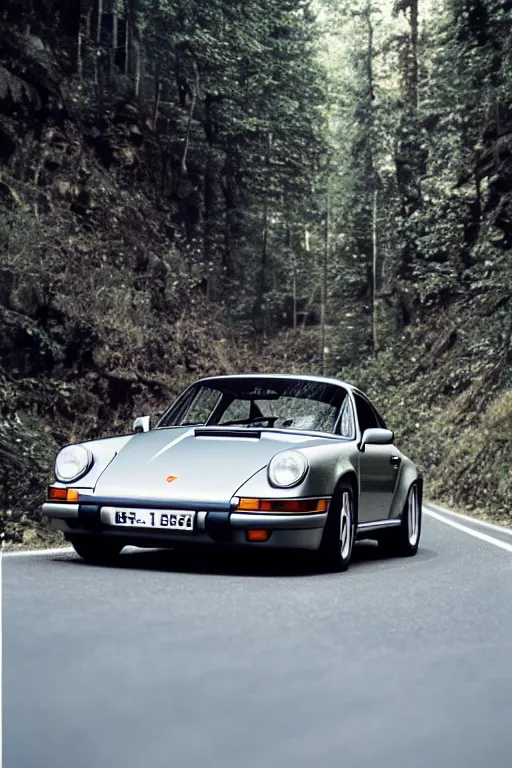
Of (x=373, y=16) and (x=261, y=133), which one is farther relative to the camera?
(x=373, y=16)

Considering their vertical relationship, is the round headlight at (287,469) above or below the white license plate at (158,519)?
above

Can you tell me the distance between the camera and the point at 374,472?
9.85m

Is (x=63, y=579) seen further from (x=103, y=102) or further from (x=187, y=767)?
(x=103, y=102)

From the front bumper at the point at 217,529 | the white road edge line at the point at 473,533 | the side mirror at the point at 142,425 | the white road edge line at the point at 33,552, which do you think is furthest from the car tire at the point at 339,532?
the white road edge line at the point at 473,533

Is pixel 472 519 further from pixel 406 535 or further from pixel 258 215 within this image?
pixel 258 215

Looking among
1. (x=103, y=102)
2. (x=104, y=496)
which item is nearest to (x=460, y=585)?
(x=104, y=496)

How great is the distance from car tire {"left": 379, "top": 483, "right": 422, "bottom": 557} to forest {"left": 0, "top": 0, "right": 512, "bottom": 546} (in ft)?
17.9

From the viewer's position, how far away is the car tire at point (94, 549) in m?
8.64

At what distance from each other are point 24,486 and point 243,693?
11062 millimetres

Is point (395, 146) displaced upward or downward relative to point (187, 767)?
upward

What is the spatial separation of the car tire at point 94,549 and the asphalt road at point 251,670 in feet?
1.10

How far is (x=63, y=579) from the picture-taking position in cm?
762

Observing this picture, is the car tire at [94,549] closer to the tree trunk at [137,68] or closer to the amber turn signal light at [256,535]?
the amber turn signal light at [256,535]

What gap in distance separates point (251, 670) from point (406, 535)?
18.9ft
